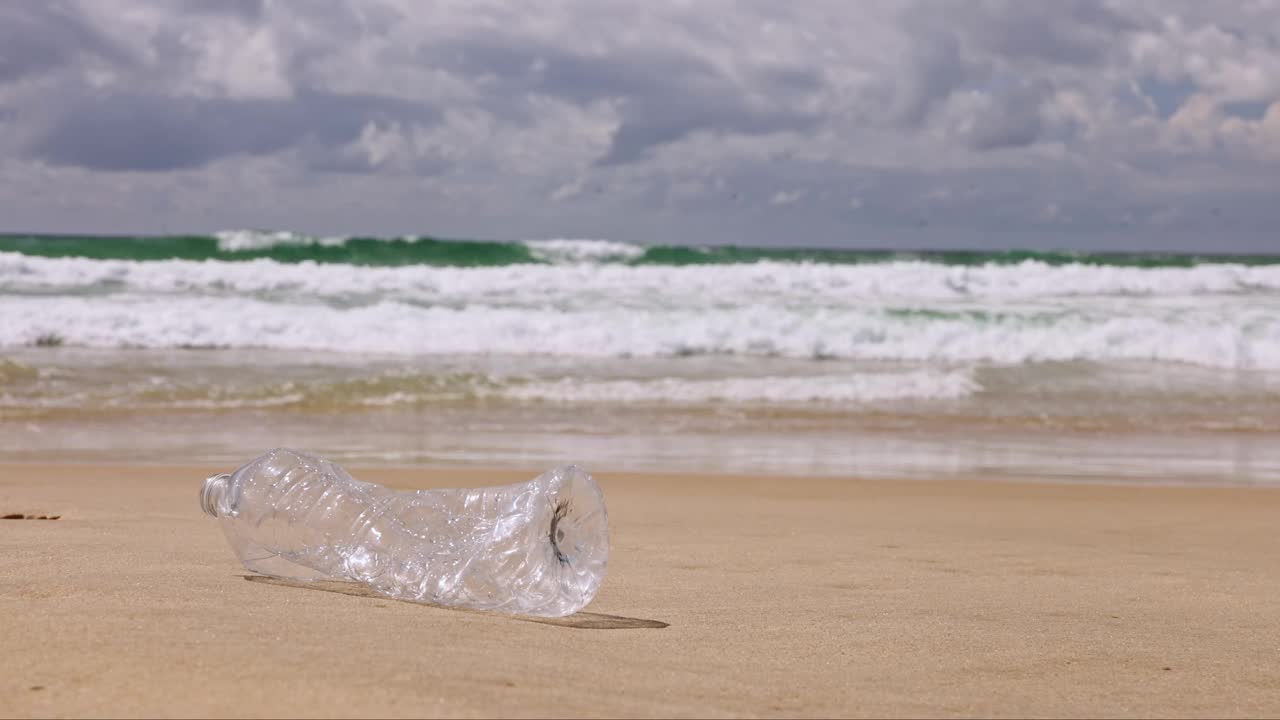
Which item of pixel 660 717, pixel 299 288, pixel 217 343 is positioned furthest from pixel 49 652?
pixel 299 288

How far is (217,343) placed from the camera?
15859 millimetres

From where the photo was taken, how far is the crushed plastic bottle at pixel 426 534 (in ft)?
9.57

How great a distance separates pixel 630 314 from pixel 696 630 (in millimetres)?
15719

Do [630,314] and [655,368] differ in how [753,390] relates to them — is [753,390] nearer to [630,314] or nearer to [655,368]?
[655,368]

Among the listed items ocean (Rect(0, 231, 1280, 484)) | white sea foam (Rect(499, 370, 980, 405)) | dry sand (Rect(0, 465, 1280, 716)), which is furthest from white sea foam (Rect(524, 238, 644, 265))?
dry sand (Rect(0, 465, 1280, 716))

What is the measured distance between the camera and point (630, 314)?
1864cm

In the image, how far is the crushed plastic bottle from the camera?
2.92 meters

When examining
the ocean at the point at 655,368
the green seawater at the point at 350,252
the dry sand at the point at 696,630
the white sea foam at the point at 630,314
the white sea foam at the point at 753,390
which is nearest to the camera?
the dry sand at the point at 696,630

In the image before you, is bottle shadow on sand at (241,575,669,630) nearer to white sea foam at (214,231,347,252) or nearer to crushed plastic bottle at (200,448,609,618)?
crushed plastic bottle at (200,448,609,618)

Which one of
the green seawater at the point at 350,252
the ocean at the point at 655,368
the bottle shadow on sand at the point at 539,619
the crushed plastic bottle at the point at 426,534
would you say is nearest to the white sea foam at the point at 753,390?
the ocean at the point at 655,368

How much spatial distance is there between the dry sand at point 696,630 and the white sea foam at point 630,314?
11.2 m

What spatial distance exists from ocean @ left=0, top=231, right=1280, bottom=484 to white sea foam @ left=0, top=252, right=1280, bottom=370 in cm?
7

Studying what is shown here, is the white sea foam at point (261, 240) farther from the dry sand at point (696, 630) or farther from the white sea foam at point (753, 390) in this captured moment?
the dry sand at point (696, 630)

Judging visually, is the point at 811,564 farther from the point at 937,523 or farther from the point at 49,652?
the point at 49,652
